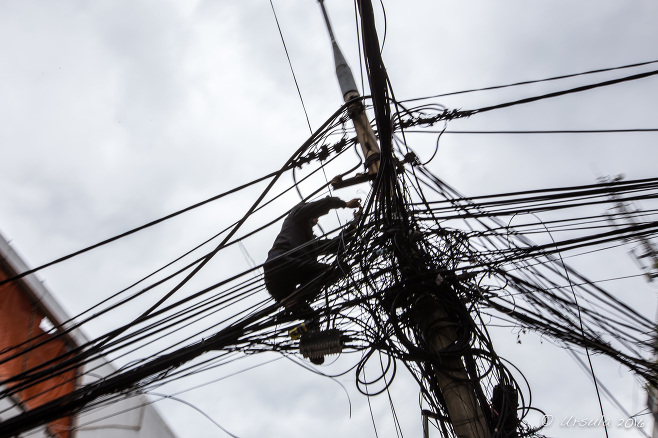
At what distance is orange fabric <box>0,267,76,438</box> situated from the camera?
625 centimetres

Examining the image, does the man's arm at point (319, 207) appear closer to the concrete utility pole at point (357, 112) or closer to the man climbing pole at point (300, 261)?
the man climbing pole at point (300, 261)

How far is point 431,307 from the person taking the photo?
3.16 meters

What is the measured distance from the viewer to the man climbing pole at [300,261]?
3363 mm

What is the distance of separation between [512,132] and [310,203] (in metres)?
1.87

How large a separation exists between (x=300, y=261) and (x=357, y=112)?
151 centimetres

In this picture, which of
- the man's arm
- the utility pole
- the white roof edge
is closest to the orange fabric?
the white roof edge

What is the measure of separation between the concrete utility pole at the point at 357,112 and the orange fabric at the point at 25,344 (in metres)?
4.96

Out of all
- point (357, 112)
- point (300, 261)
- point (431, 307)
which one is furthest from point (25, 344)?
point (431, 307)

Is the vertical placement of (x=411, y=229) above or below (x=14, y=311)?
below

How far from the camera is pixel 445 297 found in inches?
124

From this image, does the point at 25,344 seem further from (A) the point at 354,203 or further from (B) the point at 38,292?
(A) the point at 354,203

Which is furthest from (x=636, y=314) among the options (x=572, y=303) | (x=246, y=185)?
(x=246, y=185)

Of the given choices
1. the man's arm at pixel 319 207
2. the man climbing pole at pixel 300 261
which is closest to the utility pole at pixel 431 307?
the man climbing pole at pixel 300 261

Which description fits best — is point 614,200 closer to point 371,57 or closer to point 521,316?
point 521,316
